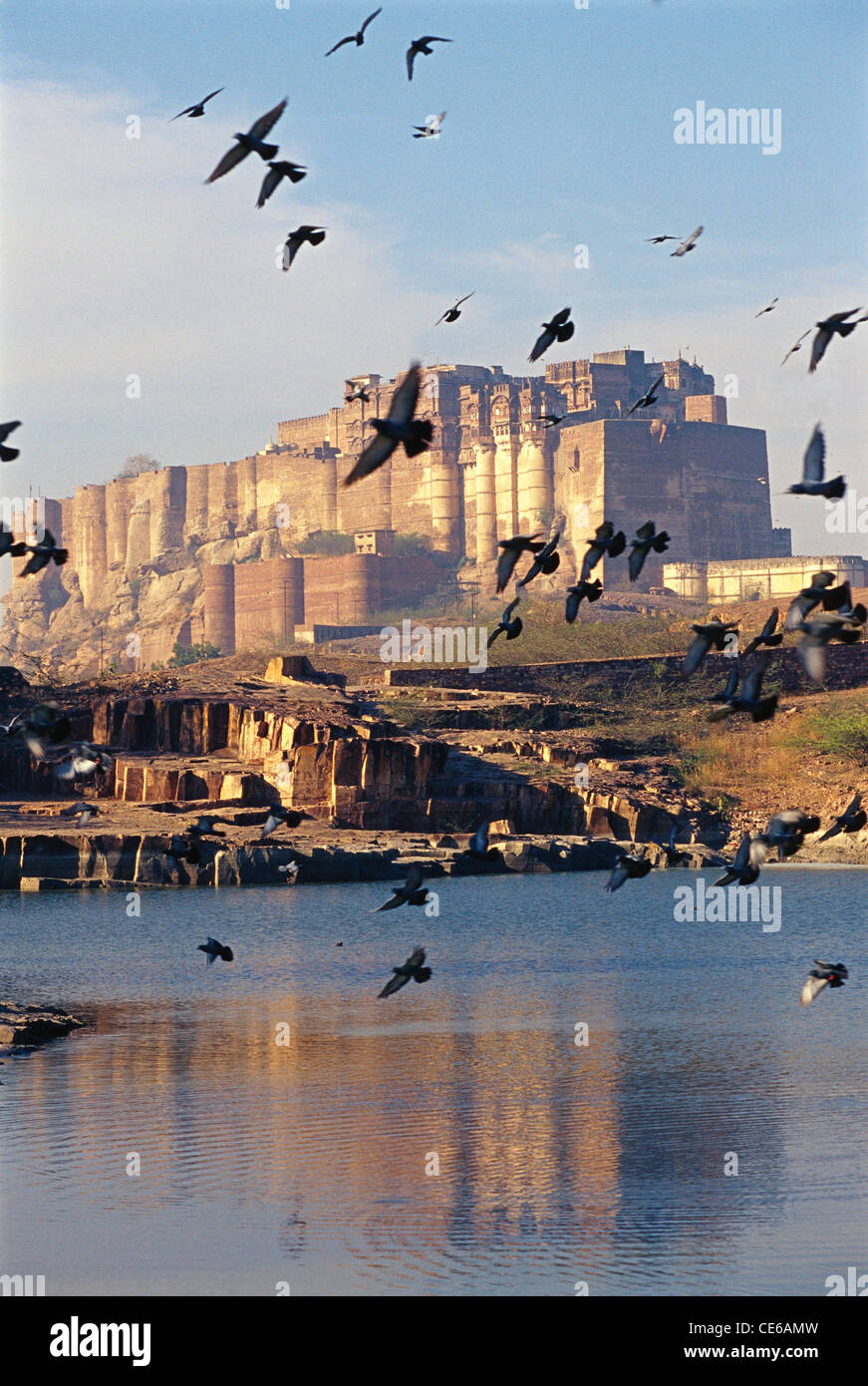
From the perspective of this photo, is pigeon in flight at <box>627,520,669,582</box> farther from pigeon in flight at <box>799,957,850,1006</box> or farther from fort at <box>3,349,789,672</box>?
fort at <box>3,349,789,672</box>

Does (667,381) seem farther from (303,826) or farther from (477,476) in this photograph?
(303,826)

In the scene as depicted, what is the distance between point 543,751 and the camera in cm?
4175

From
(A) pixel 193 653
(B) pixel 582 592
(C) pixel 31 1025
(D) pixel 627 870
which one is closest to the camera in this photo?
(B) pixel 582 592

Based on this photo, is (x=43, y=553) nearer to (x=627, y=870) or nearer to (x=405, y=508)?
(x=627, y=870)

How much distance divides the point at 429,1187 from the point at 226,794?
2556 centimetres

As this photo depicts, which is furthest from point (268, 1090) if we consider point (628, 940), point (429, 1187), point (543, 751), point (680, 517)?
point (680, 517)

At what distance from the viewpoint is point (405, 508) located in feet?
395

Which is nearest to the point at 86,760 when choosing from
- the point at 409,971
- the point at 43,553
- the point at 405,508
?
the point at 43,553

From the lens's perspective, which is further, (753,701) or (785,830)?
(785,830)

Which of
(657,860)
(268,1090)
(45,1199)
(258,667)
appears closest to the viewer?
(45,1199)

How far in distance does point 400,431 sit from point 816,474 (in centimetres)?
258

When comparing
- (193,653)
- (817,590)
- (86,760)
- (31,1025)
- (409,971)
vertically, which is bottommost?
(31,1025)

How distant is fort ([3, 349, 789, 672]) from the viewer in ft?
345

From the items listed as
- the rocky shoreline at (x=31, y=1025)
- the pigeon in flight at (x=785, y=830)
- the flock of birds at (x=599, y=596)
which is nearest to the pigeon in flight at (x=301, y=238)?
the flock of birds at (x=599, y=596)
